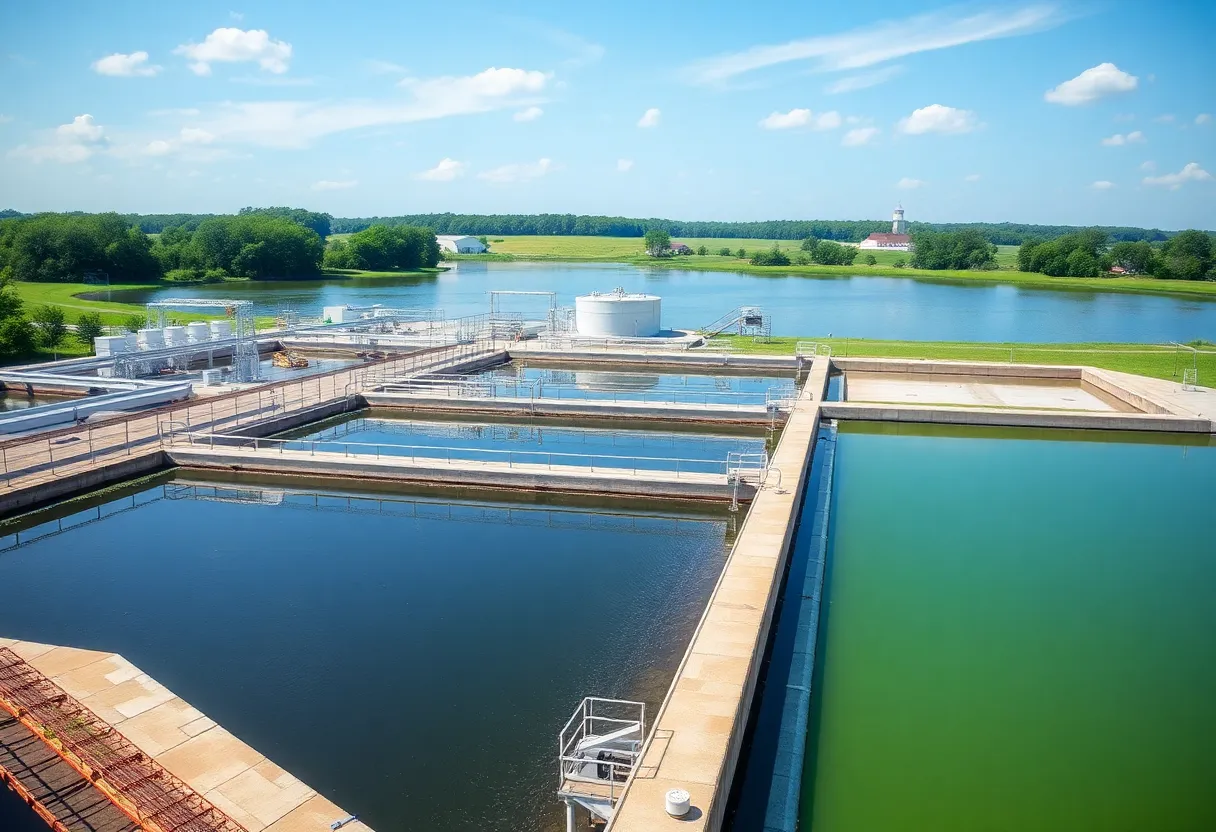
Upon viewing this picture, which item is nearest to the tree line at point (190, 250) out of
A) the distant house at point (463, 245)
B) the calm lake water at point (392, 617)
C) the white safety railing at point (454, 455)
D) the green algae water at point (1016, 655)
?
the distant house at point (463, 245)

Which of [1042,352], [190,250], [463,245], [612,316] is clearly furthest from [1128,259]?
[463,245]

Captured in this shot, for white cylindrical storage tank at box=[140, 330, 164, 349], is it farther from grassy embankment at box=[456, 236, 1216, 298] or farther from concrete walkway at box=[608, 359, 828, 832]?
grassy embankment at box=[456, 236, 1216, 298]

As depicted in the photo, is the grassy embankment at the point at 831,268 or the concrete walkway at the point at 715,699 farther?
the grassy embankment at the point at 831,268

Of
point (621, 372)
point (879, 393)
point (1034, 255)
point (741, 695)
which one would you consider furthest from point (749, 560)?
point (1034, 255)

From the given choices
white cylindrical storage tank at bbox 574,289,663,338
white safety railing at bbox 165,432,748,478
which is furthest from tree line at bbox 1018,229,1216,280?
white safety railing at bbox 165,432,748,478

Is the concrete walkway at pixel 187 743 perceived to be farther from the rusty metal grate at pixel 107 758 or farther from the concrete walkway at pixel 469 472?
the concrete walkway at pixel 469 472

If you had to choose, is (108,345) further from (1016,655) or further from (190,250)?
(190,250)

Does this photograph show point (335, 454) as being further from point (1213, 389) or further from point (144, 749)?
point (1213, 389)
